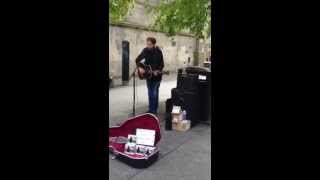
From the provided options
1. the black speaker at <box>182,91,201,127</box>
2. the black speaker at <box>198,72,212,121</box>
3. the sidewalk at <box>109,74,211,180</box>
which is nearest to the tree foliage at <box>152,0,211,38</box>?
the black speaker at <box>198,72,212,121</box>

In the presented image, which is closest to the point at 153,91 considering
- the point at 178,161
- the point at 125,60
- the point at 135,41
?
the point at 178,161

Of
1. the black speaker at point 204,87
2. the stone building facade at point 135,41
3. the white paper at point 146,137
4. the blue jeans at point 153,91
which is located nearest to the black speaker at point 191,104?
the black speaker at point 204,87

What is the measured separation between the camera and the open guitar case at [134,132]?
5.31 metres

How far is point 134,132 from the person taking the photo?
19.2 feet

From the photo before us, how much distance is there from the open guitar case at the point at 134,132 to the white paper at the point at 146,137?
55 millimetres

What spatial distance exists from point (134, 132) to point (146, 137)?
10.0 inches

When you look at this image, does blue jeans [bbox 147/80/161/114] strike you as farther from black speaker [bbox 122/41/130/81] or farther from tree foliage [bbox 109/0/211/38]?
black speaker [bbox 122/41/130/81]

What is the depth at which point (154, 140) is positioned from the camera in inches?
223

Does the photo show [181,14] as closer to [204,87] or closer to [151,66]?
[151,66]

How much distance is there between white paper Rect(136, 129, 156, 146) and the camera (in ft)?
18.5

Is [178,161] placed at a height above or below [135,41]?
below
